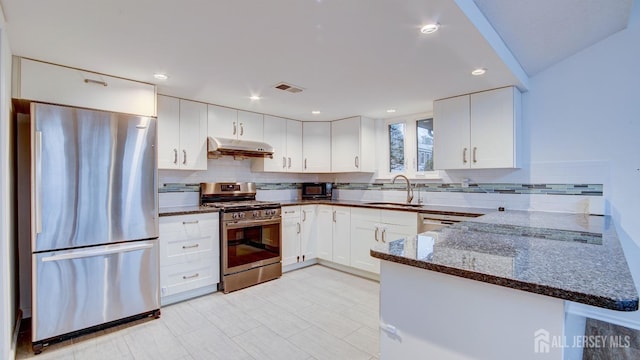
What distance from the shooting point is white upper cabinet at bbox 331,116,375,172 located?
416 cm

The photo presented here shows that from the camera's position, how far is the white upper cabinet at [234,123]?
3.54 m

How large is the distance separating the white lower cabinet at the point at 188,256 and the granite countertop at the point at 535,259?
2298 mm

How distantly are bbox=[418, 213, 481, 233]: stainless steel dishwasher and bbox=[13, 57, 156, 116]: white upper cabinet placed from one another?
9.15 ft

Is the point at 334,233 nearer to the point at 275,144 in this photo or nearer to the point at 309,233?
the point at 309,233

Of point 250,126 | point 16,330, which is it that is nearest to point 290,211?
point 250,126

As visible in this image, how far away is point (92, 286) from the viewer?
92.7 inches

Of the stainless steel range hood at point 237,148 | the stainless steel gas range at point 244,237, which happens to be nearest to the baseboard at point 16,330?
the stainless steel gas range at point 244,237

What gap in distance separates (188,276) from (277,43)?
7.66 feet

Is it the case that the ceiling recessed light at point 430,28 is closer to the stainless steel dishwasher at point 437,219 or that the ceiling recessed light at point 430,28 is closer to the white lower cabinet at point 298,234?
the stainless steel dishwasher at point 437,219

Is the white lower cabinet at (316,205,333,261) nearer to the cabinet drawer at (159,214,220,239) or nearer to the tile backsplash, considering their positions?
the tile backsplash

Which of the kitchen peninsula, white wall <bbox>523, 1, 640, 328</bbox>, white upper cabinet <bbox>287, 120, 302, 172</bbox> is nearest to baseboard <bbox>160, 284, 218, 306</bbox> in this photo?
white upper cabinet <bbox>287, 120, 302, 172</bbox>

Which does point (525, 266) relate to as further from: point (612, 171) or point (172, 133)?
point (172, 133)

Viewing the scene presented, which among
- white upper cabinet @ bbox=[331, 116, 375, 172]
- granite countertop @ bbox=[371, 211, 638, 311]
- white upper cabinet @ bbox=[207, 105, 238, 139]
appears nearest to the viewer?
granite countertop @ bbox=[371, 211, 638, 311]

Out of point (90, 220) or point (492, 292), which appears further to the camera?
point (90, 220)
